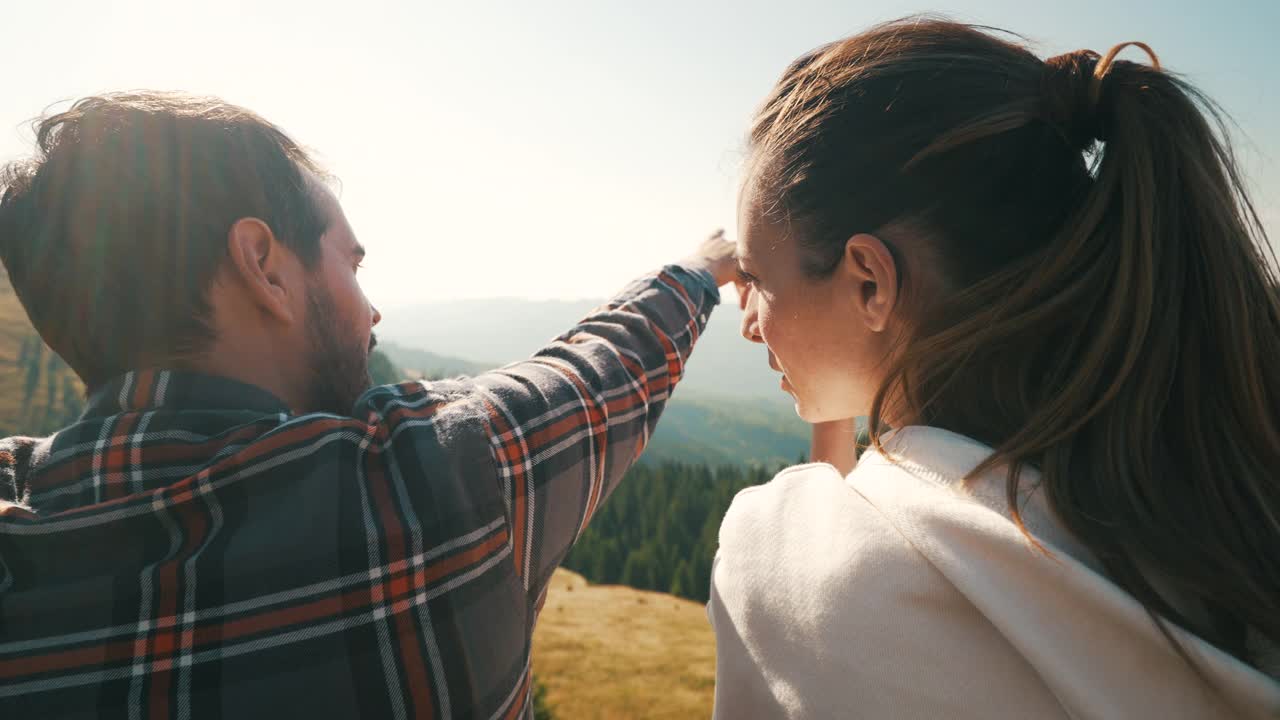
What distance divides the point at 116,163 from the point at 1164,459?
2.22m

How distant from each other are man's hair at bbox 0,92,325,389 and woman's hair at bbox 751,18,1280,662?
1.39 m

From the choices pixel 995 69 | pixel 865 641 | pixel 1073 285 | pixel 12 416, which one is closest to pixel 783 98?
pixel 995 69

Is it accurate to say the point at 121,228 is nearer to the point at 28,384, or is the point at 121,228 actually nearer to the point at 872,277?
the point at 872,277

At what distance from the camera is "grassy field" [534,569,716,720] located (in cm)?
714

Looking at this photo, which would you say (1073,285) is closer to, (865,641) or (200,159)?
(865,641)

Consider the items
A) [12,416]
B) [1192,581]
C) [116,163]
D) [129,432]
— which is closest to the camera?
[1192,581]

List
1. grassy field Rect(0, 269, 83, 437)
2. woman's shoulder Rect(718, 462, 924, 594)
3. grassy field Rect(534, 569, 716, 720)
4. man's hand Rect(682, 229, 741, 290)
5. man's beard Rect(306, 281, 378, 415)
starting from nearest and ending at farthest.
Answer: woman's shoulder Rect(718, 462, 924, 594)
man's beard Rect(306, 281, 378, 415)
man's hand Rect(682, 229, 741, 290)
grassy field Rect(534, 569, 716, 720)
grassy field Rect(0, 269, 83, 437)

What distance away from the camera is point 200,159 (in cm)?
151

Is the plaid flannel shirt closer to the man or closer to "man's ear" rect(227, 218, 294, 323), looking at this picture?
the man

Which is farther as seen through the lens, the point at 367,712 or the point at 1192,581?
the point at 367,712

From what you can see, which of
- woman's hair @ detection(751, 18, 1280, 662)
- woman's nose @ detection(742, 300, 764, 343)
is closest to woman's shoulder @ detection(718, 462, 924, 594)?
woman's hair @ detection(751, 18, 1280, 662)

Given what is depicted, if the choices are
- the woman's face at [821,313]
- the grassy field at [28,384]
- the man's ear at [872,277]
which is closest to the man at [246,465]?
the woman's face at [821,313]

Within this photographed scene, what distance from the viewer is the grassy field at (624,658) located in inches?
281

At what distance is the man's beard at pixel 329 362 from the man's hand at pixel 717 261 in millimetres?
1281
